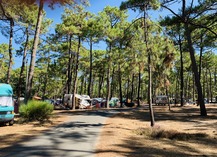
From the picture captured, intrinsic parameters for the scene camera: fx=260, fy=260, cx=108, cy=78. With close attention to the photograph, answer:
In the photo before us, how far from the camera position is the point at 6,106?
14641mm

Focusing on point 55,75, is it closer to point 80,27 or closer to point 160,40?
point 80,27

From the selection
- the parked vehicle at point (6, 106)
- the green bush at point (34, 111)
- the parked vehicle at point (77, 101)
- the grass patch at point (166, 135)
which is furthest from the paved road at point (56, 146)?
the parked vehicle at point (77, 101)

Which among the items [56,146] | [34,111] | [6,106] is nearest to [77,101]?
[34,111]

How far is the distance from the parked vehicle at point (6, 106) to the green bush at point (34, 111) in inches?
25.5

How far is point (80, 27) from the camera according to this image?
3008cm

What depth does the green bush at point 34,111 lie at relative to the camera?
48.8 feet

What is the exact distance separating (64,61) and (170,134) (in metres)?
32.9

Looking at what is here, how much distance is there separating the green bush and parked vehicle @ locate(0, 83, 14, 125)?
0.65 meters

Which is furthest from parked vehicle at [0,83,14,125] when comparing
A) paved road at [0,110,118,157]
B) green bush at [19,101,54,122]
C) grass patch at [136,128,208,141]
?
grass patch at [136,128,208,141]

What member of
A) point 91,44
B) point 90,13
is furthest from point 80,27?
point 91,44

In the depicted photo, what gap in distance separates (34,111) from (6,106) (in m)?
1.55

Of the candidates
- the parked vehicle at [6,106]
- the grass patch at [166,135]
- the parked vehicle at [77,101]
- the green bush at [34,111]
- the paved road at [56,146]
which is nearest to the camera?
the paved road at [56,146]

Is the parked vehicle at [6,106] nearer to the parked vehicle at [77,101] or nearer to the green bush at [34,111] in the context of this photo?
the green bush at [34,111]

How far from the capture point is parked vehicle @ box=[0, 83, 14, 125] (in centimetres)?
1405
